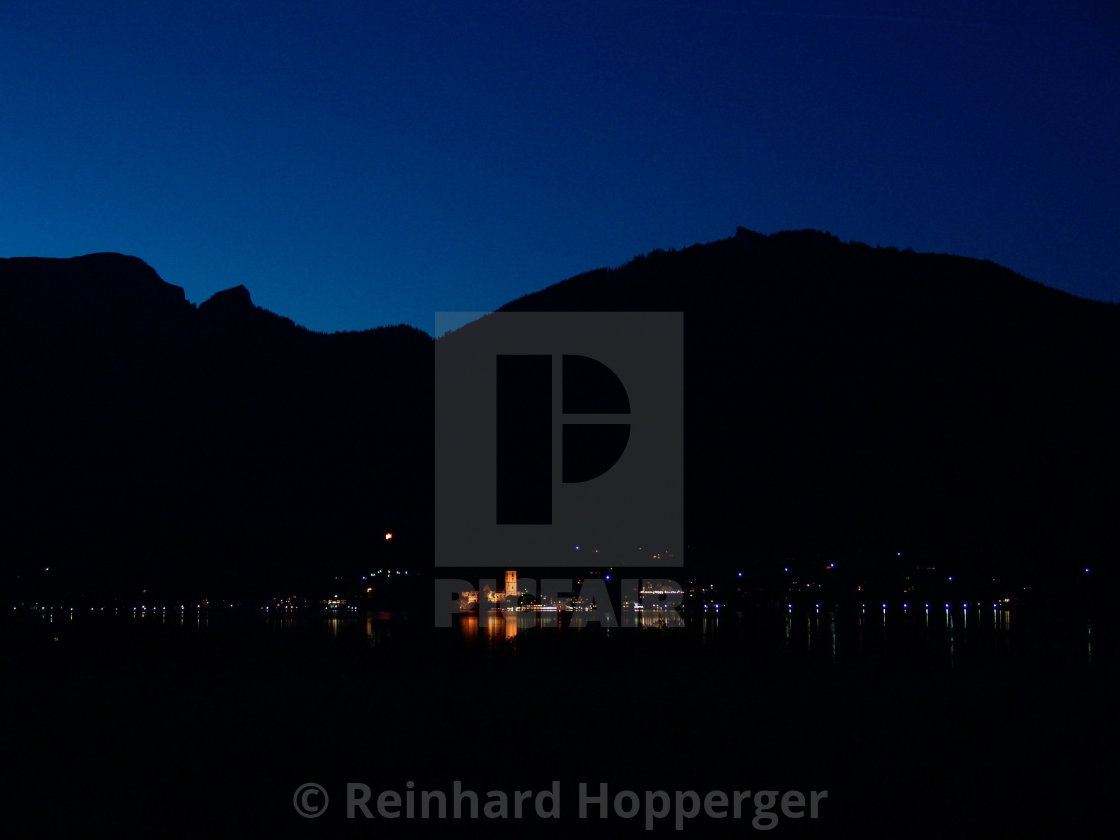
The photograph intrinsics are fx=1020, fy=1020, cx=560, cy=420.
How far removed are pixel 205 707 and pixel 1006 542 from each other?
82.8 meters

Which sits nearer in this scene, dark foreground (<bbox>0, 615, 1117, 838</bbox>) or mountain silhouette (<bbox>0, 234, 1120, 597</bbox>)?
dark foreground (<bbox>0, 615, 1117, 838</bbox>)

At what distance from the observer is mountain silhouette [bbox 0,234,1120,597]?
89625 mm

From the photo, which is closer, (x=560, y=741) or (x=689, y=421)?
(x=560, y=741)

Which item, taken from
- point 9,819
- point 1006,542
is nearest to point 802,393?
point 1006,542

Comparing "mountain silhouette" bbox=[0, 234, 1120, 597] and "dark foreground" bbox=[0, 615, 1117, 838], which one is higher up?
"mountain silhouette" bbox=[0, 234, 1120, 597]

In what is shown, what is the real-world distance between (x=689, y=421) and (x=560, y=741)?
87230 mm

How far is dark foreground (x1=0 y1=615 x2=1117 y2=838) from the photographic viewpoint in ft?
27.2

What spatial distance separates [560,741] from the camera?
1148 centimetres

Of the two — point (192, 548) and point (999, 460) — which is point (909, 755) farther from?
point (192, 548)

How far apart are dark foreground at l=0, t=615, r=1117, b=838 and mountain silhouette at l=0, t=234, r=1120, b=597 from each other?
218 ft

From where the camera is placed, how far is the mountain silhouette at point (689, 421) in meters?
89.6

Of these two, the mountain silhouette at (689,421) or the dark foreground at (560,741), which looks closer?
the dark foreground at (560,741)

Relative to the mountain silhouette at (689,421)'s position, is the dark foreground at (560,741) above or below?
below

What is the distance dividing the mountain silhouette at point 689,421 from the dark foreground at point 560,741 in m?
66.3
